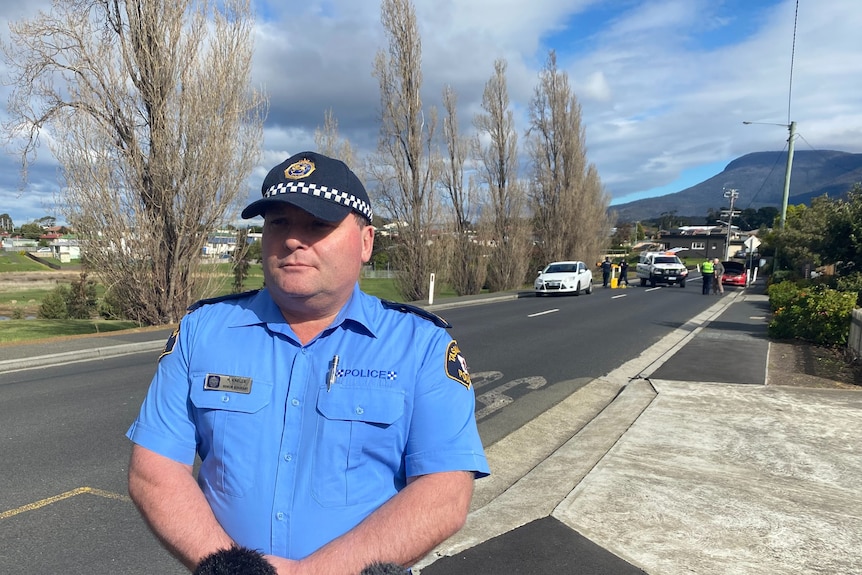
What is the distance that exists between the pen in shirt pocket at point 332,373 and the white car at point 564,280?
23.8 meters

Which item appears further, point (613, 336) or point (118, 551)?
point (613, 336)

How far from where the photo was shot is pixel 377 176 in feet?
82.8

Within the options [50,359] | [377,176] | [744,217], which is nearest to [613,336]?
[50,359]

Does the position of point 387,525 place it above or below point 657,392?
above

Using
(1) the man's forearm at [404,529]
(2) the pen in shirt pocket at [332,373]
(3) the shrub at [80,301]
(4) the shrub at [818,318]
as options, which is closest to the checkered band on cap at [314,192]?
(2) the pen in shirt pocket at [332,373]

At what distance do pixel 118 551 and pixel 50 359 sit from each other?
Result: 7661 millimetres

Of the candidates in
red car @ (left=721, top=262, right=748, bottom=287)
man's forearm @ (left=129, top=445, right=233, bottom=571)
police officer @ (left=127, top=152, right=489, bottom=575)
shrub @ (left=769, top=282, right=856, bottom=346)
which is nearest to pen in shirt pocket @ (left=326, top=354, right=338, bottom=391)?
police officer @ (left=127, top=152, right=489, bottom=575)

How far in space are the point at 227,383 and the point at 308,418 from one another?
252 mm

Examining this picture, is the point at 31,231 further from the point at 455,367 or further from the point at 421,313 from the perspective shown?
the point at 455,367

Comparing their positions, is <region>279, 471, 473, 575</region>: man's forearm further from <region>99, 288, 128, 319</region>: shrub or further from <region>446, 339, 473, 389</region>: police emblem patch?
<region>99, 288, 128, 319</region>: shrub

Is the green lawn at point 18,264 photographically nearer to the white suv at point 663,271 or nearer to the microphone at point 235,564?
the white suv at point 663,271

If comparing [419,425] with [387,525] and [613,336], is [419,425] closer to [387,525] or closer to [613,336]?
[387,525]

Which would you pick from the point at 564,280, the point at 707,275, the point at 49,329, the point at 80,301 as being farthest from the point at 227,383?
Answer: the point at 80,301

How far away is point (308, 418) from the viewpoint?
1582 mm
